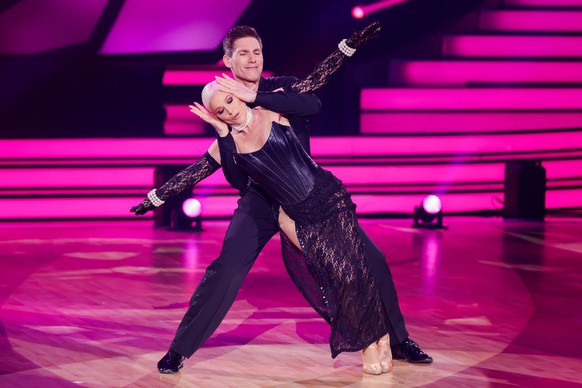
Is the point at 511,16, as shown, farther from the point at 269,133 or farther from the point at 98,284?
the point at 269,133

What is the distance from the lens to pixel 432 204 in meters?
8.62

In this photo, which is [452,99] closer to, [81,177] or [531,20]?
[531,20]

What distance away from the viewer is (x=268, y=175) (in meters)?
3.91

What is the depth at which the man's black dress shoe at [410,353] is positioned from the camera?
4219mm

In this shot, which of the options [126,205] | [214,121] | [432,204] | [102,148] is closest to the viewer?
[214,121]

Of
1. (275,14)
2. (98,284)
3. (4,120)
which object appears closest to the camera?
(98,284)

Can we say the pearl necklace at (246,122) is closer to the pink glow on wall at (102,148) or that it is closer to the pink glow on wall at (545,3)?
the pink glow on wall at (102,148)

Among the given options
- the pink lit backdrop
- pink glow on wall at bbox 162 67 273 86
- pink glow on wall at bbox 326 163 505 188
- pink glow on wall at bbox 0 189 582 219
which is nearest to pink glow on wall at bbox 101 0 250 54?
the pink lit backdrop

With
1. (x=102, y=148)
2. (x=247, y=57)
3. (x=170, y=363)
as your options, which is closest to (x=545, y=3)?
(x=102, y=148)

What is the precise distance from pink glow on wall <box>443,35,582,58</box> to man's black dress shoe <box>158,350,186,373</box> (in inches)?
261

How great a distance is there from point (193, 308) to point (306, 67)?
232 inches

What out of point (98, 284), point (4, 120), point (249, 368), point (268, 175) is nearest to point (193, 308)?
point (249, 368)

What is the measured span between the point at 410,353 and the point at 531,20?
6872mm

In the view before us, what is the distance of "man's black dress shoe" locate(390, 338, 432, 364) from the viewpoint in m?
4.22
